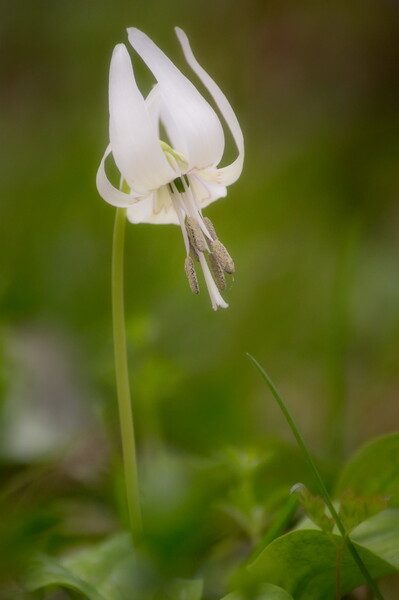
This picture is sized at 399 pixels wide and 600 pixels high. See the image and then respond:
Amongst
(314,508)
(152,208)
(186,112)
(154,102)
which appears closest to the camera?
(314,508)

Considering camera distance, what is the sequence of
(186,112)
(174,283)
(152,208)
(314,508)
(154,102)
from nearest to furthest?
(314,508), (186,112), (154,102), (152,208), (174,283)

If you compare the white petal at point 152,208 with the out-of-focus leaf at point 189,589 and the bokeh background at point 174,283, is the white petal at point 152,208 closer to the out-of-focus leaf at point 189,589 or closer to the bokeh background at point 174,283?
the bokeh background at point 174,283

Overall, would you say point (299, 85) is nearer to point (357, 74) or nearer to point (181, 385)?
point (357, 74)

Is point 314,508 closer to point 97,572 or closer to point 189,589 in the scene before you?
point 189,589

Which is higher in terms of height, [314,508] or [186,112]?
[186,112]

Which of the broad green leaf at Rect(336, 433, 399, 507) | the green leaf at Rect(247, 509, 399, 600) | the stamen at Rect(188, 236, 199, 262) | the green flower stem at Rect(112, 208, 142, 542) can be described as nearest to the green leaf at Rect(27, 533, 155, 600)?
the green flower stem at Rect(112, 208, 142, 542)

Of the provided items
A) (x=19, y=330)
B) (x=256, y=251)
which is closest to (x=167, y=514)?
(x=19, y=330)

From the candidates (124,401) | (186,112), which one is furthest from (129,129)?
(124,401)
